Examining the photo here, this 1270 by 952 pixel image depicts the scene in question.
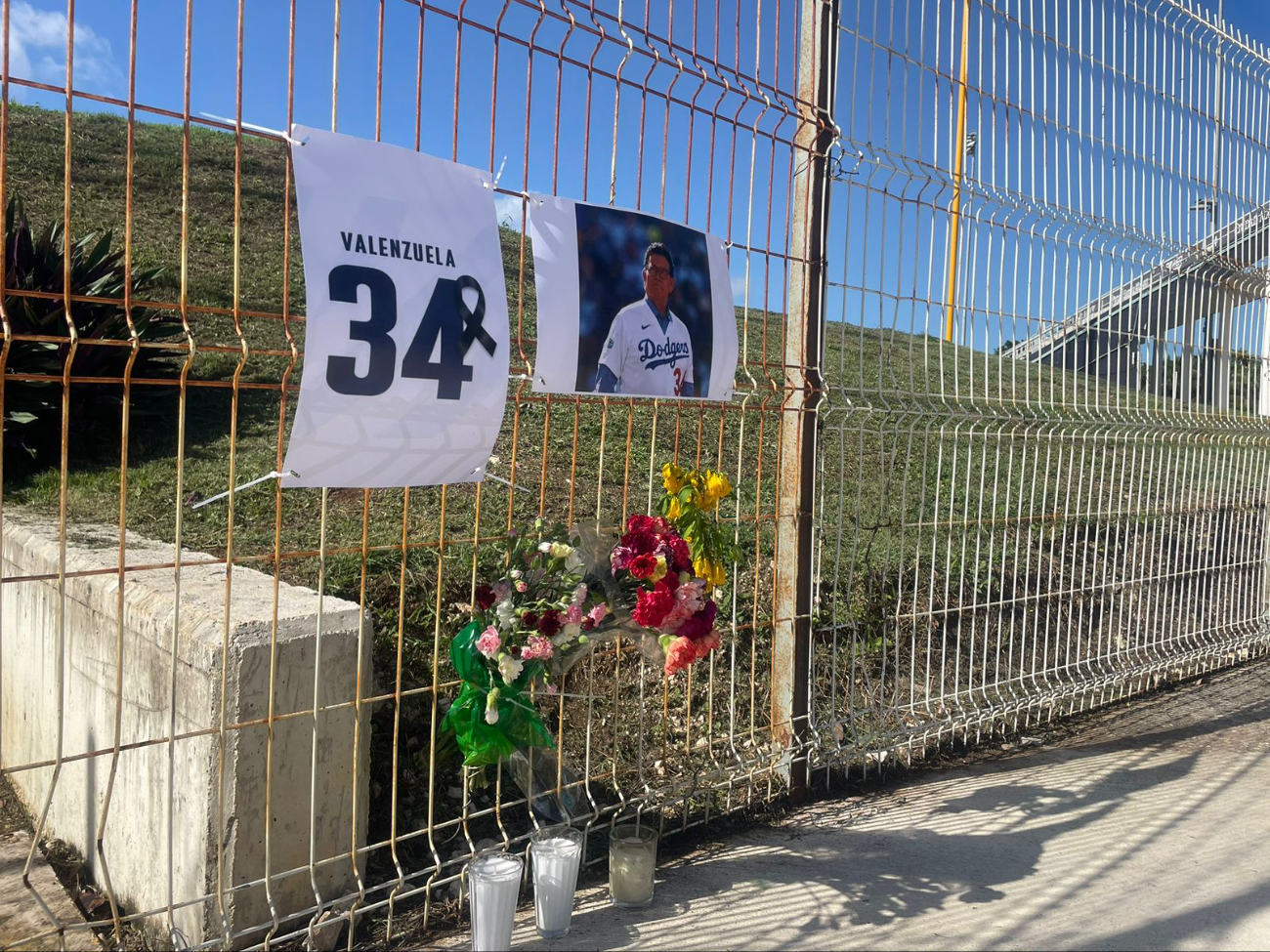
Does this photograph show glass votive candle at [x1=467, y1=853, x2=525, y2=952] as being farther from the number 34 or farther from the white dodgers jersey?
the white dodgers jersey

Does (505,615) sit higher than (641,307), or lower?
lower

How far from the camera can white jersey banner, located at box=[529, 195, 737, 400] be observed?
9.28ft

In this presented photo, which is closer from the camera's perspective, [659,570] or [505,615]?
[505,615]

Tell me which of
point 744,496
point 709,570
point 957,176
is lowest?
point 709,570

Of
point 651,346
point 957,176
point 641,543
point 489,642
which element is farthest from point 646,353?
point 957,176

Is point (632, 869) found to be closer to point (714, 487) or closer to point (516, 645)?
point (516, 645)

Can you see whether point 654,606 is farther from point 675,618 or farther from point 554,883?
point 554,883

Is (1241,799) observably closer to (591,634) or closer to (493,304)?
(591,634)

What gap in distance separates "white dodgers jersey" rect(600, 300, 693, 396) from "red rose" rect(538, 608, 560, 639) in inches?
29.1

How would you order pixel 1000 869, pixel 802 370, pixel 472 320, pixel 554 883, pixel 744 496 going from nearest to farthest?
pixel 472 320, pixel 554 883, pixel 1000 869, pixel 802 370, pixel 744 496

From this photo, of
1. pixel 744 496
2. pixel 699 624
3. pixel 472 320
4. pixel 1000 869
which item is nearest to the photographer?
pixel 472 320

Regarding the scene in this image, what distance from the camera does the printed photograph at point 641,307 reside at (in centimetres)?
292

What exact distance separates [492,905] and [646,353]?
1.63 m

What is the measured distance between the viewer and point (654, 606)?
2748 millimetres
